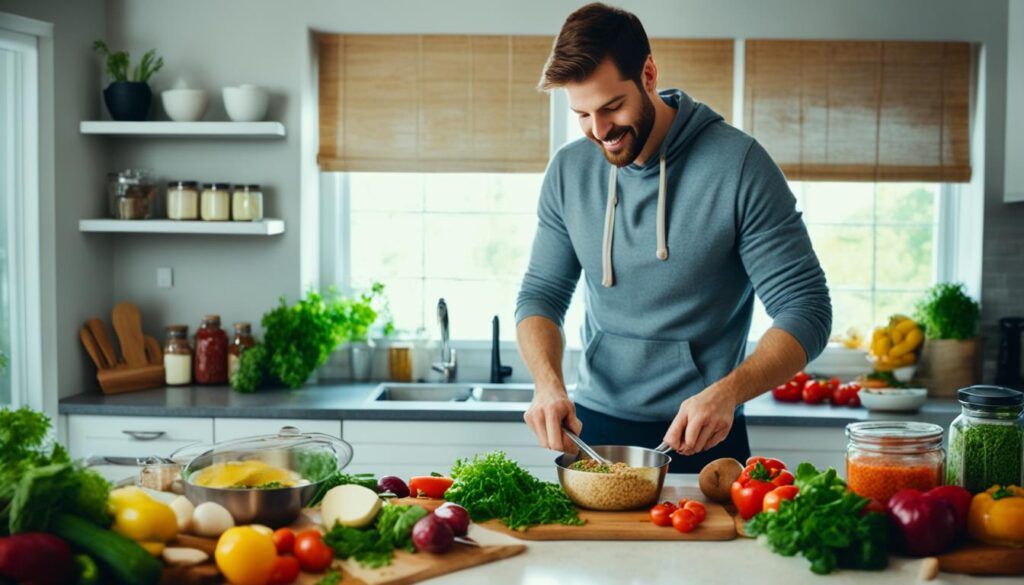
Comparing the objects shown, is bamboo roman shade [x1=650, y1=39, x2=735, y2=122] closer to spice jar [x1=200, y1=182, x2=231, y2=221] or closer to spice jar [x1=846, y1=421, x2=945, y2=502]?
spice jar [x1=200, y1=182, x2=231, y2=221]

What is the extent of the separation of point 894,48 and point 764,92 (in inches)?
21.2

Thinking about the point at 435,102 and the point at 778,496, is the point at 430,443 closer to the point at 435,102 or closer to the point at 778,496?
the point at 435,102

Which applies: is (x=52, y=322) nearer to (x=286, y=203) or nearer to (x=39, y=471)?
(x=286, y=203)

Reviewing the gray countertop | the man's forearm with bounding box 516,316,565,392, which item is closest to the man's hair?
the man's forearm with bounding box 516,316,565,392

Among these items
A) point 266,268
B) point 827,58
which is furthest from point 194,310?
point 827,58

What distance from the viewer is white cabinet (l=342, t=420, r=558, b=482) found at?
11.7ft

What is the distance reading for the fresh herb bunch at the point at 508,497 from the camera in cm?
196

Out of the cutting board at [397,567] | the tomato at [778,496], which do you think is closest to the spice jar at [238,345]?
the cutting board at [397,567]

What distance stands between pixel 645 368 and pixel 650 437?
0.59 ft

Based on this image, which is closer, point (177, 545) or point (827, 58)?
point (177, 545)

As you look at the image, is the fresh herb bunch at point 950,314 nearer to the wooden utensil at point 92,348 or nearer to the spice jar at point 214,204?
the spice jar at point 214,204

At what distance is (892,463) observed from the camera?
6.37 ft

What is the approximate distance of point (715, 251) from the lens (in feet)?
8.12

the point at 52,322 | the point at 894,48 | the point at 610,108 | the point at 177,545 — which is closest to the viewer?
the point at 177,545
